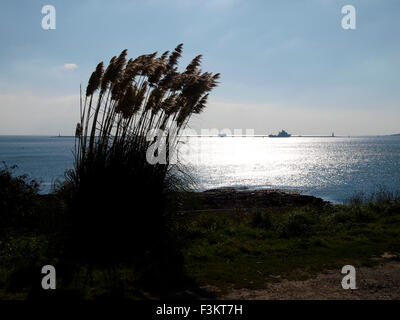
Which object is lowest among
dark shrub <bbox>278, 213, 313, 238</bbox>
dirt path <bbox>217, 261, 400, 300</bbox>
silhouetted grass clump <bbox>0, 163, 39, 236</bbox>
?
dirt path <bbox>217, 261, 400, 300</bbox>

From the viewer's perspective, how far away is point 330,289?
184 inches

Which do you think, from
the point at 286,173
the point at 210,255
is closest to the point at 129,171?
the point at 210,255

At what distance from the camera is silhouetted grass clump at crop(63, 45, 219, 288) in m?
5.51

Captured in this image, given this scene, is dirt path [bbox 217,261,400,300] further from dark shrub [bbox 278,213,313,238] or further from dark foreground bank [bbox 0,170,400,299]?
dark shrub [bbox 278,213,313,238]

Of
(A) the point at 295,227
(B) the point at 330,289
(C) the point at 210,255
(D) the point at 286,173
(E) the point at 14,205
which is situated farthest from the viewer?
(D) the point at 286,173

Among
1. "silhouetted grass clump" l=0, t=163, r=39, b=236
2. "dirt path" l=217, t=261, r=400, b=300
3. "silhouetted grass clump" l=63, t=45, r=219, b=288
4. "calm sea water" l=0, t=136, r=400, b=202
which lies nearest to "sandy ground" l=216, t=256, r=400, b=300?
"dirt path" l=217, t=261, r=400, b=300

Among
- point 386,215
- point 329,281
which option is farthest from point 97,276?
point 386,215

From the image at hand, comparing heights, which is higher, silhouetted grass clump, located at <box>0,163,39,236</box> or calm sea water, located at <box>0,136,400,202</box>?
silhouetted grass clump, located at <box>0,163,39,236</box>

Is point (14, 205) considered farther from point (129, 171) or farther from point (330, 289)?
point (330, 289)

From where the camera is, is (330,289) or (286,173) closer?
(330,289)

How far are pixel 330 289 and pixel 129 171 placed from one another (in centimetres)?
352

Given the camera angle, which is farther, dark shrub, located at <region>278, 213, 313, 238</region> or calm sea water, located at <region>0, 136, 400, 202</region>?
calm sea water, located at <region>0, 136, 400, 202</region>
